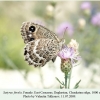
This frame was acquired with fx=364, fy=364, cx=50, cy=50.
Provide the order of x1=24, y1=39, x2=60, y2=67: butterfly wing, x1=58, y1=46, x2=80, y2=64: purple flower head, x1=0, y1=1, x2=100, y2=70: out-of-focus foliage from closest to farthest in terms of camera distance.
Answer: x1=58, y1=46, x2=80, y2=64: purple flower head < x1=24, y1=39, x2=60, y2=67: butterfly wing < x1=0, y1=1, x2=100, y2=70: out-of-focus foliage

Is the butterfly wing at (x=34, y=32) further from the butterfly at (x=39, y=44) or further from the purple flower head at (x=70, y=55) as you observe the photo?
the purple flower head at (x=70, y=55)

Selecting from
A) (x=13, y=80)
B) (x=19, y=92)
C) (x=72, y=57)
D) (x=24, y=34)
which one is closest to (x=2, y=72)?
(x=13, y=80)

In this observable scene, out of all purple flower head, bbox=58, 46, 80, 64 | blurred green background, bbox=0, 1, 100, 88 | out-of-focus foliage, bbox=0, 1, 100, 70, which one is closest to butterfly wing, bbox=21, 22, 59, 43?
purple flower head, bbox=58, 46, 80, 64

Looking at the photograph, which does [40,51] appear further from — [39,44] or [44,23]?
[44,23]

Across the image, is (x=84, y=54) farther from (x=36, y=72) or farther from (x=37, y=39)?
(x=37, y=39)

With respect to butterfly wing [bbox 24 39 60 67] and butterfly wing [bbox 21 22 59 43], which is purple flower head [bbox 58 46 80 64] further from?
butterfly wing [bbox 21 22 59 43]

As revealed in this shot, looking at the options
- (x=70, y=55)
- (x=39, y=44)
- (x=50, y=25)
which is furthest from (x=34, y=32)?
(x=50, y=25)

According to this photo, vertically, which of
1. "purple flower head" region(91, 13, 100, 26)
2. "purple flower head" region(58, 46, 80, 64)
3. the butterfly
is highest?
"purple flower head" region(91, 13, 100, 26)
